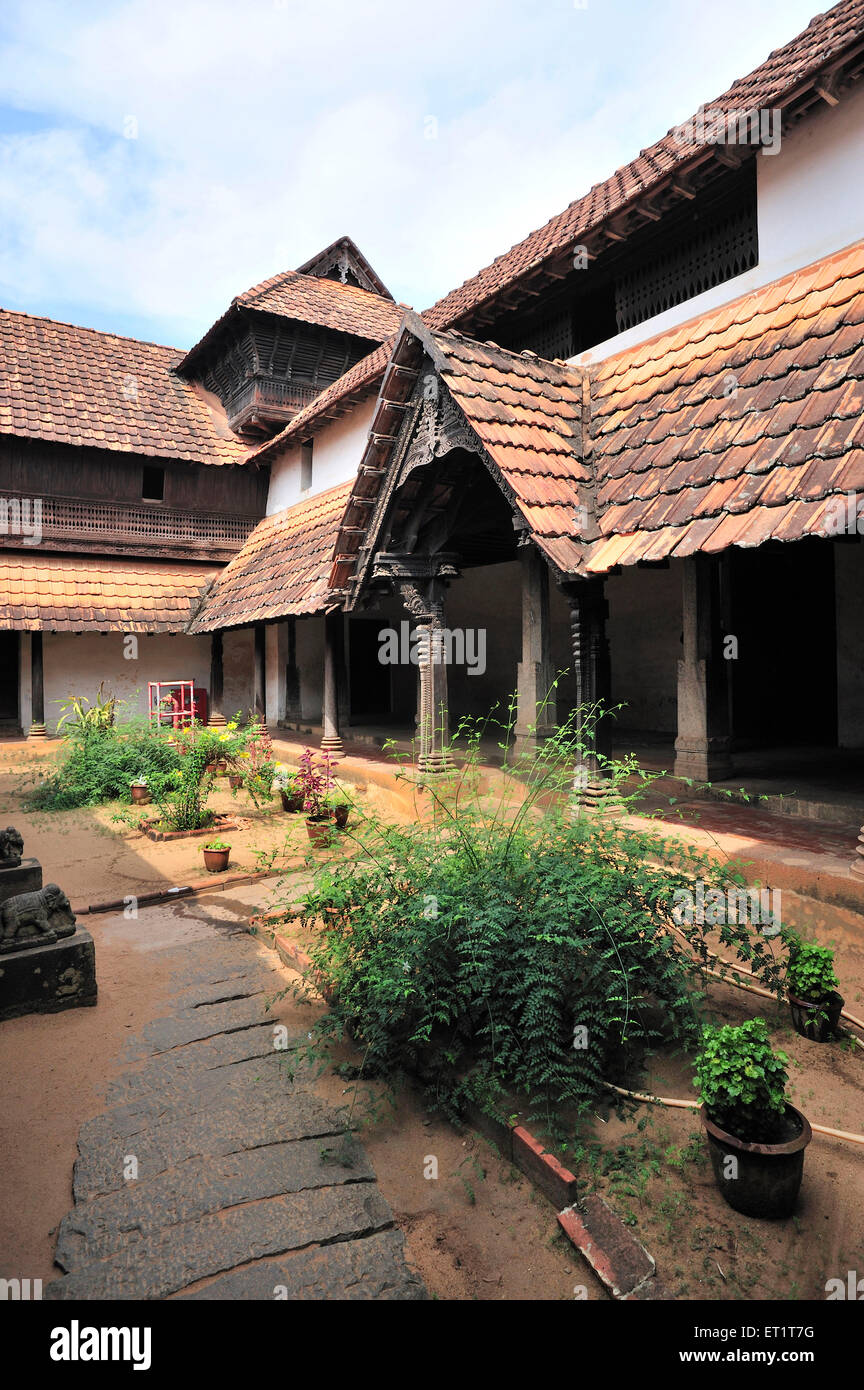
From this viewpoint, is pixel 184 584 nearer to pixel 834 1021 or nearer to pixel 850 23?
pixel 850 23

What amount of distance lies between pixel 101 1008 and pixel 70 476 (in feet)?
43.3

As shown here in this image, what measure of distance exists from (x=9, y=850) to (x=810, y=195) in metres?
8.09

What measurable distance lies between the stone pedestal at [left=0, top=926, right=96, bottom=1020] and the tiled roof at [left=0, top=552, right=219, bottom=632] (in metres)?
10.1

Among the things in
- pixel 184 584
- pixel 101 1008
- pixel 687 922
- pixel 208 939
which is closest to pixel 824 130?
pixel 687 922

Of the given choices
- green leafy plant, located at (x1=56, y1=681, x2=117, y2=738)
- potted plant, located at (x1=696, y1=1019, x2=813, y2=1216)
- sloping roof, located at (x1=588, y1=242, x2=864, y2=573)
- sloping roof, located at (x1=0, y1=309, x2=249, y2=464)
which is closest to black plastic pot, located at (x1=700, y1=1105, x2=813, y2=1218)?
potted plant, located at (x1=696, y1=1019, x2=813, y2=1216)

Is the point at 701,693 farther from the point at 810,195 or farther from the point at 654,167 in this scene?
the point at 654,167

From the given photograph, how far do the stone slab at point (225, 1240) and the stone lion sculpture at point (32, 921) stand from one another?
2.38m

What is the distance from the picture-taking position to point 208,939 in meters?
5.61

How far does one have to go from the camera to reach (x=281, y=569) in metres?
13.0

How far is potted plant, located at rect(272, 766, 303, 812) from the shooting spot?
918 centimetres

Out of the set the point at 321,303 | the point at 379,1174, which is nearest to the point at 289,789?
the point at 379,1174

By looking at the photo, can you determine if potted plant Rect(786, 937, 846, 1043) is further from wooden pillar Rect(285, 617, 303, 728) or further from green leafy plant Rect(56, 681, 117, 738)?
wooden pillar Rect(285, 617, 303, 728)

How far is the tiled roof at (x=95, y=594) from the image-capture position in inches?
A: 532

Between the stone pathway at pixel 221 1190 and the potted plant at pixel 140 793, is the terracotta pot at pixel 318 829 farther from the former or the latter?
the potted plant at pixel 140 793
